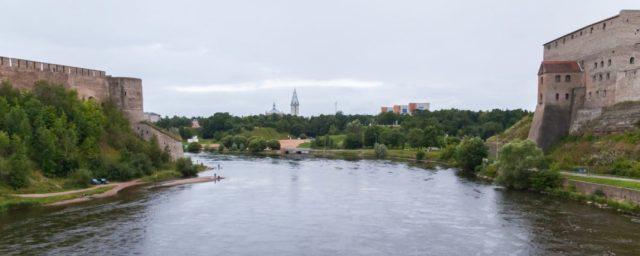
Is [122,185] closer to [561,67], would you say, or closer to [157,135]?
[157,135]

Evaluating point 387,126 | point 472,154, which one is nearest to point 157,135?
point 472,154

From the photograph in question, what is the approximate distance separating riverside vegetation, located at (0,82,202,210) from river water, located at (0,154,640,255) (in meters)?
3.25

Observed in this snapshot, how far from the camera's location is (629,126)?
98.5 feet

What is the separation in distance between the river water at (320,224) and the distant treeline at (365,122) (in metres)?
46.3

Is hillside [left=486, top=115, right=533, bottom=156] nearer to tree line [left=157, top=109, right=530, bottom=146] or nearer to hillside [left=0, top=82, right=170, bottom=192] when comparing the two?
tree line [left=157, top=109, right=530, bottom=146]

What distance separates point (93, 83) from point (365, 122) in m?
86.0

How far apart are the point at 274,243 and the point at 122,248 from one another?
17.1 ft

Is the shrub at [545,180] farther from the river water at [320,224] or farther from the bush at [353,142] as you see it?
the bush at [353,142]

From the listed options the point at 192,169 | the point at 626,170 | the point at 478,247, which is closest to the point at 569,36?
the point at 626,170

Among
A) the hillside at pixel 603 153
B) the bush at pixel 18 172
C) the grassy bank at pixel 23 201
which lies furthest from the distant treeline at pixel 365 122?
the bush at pixel 18 172

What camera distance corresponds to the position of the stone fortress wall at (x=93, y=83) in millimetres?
30125

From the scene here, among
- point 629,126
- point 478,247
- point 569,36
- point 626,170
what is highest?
point 569,36

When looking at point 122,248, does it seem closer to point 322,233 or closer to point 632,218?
point 322,233

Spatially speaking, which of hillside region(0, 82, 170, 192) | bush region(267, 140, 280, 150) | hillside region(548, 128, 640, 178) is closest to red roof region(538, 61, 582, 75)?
hillside region(548, 128, 640, 178)
